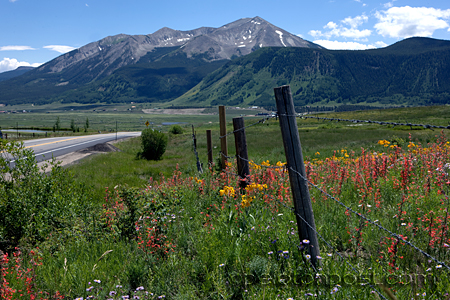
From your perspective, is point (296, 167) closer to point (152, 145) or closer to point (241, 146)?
point (241, 146)

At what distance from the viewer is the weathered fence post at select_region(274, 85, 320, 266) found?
3.63m

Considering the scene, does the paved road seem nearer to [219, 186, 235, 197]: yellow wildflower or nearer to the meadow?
the meadow

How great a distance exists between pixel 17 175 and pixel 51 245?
2.07 meters

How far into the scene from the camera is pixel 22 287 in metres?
3.66

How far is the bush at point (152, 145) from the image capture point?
21.6 meters

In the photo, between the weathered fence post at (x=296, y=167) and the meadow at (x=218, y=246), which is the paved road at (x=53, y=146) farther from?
the weathered fence post at (x=296, y=167)

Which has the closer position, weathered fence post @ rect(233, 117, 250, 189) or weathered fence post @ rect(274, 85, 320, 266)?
weathered fence post @ rect(274, 85, 320, 266)

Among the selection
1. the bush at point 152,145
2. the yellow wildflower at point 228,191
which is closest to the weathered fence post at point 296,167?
the yellow wildflower at point 228,191

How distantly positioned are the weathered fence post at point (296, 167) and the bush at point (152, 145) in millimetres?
18873

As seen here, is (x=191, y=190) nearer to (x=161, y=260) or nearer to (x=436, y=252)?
(x=161, y=260)

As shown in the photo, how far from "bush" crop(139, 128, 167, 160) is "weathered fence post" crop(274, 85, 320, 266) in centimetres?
1887

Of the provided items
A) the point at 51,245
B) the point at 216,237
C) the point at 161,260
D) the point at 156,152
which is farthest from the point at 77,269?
the point at 156,152

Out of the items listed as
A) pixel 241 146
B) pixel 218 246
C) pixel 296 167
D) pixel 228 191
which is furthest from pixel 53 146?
pixel 296 167

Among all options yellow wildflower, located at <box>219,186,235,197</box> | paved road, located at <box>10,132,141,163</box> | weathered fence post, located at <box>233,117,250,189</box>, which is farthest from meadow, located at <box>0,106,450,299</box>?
paved road, located at <box>10,132,141,163</box>
